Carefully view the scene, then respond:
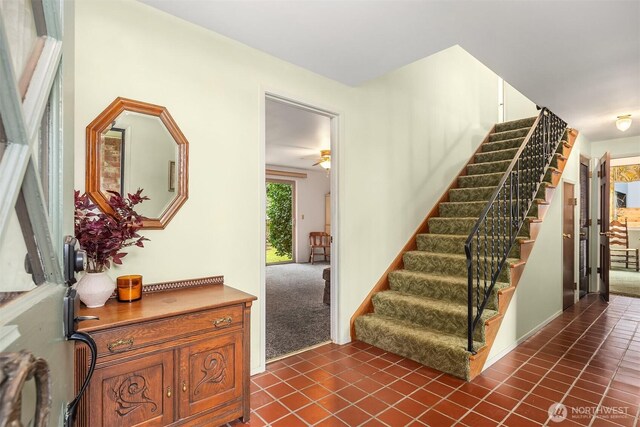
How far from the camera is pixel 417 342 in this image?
A: 277 centimetres

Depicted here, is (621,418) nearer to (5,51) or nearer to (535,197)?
(535,197)

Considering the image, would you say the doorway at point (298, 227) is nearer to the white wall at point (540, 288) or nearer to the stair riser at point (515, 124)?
the white wall at point (540, 288)

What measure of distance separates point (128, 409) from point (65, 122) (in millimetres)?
1482

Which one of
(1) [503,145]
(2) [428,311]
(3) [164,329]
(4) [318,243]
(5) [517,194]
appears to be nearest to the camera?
(3) [164,329]

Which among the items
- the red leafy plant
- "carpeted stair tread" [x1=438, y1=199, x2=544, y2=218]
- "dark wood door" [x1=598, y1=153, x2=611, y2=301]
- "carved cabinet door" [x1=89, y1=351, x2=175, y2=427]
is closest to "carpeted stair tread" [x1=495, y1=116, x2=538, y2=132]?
"dark wood door" [x1=598, y1=153, x2=611, y2=301]

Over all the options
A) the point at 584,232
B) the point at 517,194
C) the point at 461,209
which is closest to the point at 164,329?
the point at 517,194

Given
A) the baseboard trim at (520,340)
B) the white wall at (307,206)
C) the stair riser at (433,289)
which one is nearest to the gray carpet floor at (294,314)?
the stair riser at (433,289)

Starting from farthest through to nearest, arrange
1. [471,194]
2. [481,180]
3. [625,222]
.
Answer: [625,222], [481,180], [471,194]

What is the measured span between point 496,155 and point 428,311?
10.0ft

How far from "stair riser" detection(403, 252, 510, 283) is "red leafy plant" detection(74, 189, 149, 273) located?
9.07 feet

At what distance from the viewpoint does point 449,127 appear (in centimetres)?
471

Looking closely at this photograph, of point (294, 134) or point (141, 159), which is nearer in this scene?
point (141, 159)

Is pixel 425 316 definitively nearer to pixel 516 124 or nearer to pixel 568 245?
pixel 568 245

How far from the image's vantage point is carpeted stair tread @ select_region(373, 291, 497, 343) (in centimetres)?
277
